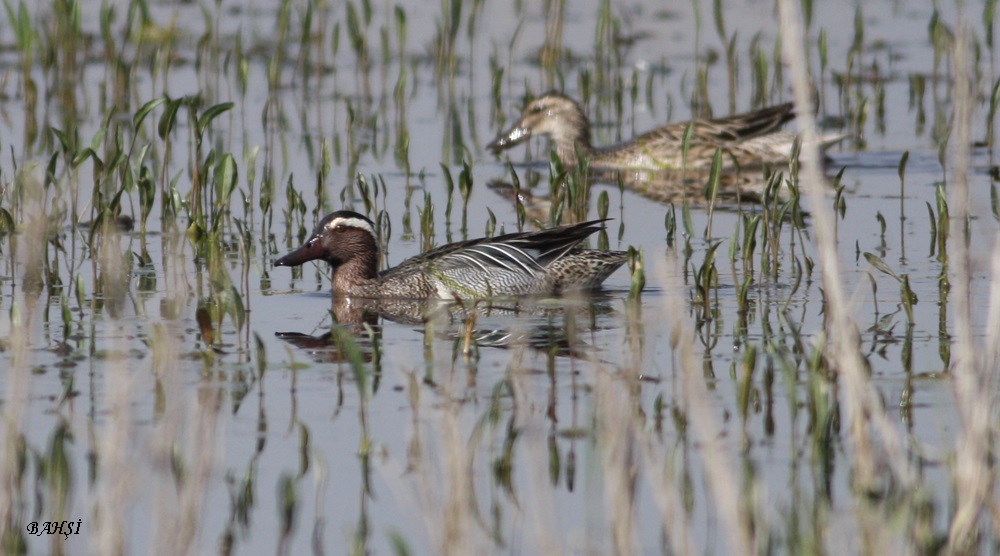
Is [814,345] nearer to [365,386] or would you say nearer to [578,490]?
[578,490]

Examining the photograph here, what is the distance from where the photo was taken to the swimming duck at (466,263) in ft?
28.6

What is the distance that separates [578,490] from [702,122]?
26.6 feet

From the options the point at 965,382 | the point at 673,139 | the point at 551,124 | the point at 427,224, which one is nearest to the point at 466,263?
the point at 427,224

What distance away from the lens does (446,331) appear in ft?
24.9

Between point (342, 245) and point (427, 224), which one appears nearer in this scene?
point (342, 245)

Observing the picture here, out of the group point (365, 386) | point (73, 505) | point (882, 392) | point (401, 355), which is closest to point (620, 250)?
point (401, 355)

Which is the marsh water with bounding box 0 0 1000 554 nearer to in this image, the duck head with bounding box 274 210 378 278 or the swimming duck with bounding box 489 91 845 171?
the duck head with bounding box 274 210 378 278

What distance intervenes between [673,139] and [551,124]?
103 cm

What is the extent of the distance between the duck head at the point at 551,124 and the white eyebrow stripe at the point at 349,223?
3811mm

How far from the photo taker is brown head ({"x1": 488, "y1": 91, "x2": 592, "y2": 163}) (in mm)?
12969

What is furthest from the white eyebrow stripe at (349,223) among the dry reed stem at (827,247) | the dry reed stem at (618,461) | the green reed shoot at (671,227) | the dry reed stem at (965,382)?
the dry reed stem at (965,382)

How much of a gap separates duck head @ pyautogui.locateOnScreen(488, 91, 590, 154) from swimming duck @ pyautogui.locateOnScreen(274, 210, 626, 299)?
387 centimetres

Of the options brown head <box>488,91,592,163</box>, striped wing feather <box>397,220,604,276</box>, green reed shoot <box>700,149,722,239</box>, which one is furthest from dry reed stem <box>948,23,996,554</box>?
brown head <box>488,91,592,163</box>

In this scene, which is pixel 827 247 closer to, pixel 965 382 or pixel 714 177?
pixel 965 382
